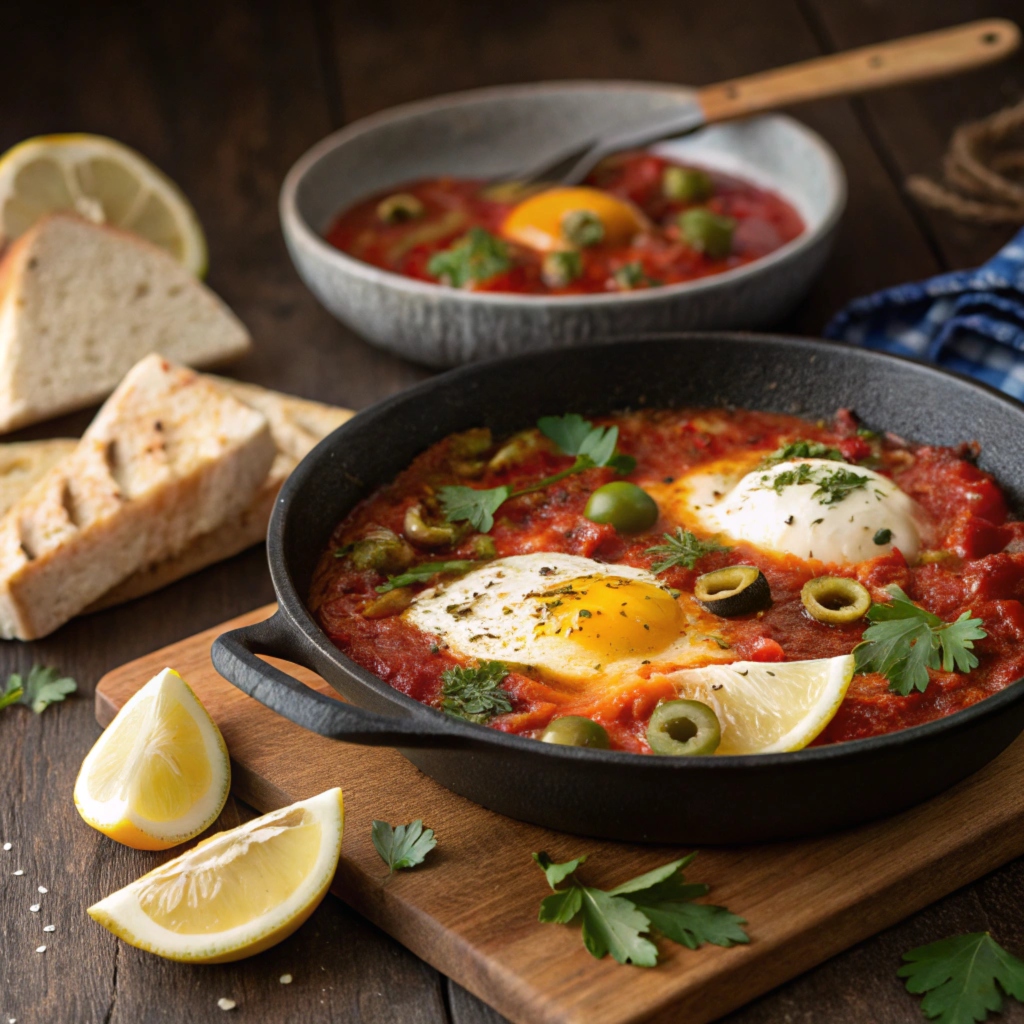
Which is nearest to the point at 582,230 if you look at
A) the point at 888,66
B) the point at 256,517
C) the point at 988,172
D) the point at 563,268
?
the point at 563,268

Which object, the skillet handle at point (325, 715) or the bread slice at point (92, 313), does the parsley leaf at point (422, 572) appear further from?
the bread slice at point (92, 313)

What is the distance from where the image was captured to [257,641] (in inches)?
133

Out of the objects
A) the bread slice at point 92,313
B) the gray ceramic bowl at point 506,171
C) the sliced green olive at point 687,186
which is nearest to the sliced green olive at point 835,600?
the gray ceramic bowl at point 506,171

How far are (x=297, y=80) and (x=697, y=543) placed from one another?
19.6 ft

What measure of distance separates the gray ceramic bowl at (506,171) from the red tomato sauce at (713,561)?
1.86ft

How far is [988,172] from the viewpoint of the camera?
262 inches

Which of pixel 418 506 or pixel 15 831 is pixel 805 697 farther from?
pixel 15 831

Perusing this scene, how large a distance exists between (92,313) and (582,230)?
7.66ft

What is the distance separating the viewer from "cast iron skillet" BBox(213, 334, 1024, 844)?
2.93 meters

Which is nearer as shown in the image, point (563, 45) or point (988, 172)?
point (988, 172)

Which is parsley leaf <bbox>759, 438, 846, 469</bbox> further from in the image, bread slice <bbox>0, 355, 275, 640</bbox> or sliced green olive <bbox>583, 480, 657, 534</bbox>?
bread slice <bbox>0, 355, 275, 640</bbox>

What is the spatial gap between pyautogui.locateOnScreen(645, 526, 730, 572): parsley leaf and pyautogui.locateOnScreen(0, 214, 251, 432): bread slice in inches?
116

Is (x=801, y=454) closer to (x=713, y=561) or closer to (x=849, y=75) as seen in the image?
(x=713, y=561)

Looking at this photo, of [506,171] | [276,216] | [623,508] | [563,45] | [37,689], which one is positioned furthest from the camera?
[563,45]
